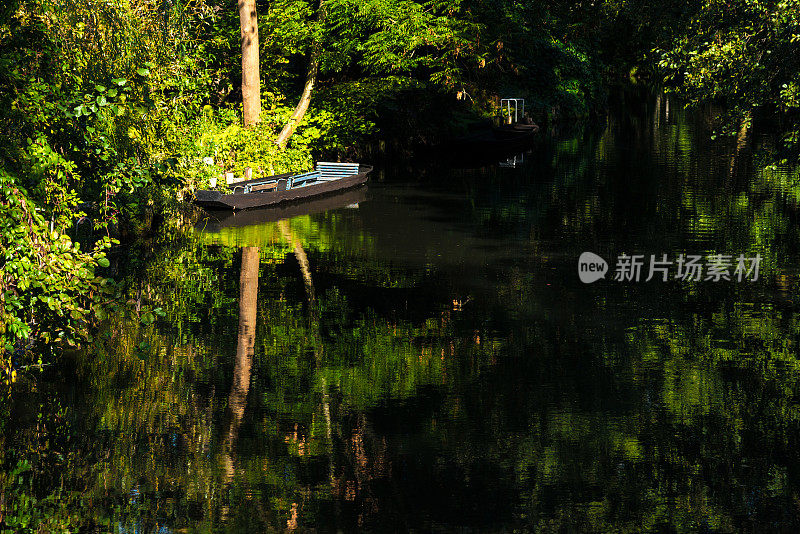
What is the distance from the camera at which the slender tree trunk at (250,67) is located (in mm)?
33719

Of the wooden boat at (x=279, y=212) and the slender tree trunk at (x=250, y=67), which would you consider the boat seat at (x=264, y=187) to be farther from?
the slender tree trunk at (x=250, y=67)

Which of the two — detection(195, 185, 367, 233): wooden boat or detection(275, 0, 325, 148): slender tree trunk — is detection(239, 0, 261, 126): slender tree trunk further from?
detection(195, 185, 367, 233): wooden boat

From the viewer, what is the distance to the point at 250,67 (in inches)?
1339

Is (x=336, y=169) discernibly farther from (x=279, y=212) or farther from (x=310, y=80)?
(x=279, y=212)

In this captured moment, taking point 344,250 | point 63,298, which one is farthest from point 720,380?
point 344,250

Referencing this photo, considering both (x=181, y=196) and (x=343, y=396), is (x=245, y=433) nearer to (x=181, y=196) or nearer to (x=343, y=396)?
(x=343, y=396)

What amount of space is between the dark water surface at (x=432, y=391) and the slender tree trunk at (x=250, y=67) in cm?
1059

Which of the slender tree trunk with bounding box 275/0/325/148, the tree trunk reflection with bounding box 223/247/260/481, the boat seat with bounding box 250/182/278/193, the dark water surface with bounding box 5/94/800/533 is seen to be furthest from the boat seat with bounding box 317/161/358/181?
the tree trunk reflection with bounding box 223/247/260/481

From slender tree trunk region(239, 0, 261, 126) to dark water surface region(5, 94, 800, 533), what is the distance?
10.6 m

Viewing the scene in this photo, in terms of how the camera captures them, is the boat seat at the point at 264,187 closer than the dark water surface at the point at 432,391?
No

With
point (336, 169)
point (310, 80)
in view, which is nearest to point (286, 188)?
point (336, 169)

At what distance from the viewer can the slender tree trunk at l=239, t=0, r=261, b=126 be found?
3372 cm

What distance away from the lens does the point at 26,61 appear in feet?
31.9

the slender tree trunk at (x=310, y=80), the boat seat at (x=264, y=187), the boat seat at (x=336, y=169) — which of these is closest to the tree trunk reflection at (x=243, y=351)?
the boat seat at (x=264, y=187)
